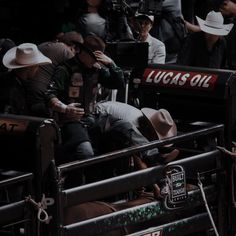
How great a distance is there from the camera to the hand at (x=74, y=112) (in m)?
6.14

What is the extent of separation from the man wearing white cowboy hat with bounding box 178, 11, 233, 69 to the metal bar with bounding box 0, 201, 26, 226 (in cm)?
462

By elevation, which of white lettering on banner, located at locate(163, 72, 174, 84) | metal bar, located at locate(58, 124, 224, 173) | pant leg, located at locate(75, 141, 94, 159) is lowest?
pant leg, located at locate(75, 141, 94, 159)

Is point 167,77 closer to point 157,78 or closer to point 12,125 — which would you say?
point 157,78

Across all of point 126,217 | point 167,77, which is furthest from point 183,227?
point 167,77

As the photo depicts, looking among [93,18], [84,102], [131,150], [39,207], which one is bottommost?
[84,102]

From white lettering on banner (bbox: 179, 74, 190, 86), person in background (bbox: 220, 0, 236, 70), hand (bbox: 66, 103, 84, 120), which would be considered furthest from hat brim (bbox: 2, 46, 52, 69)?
person in background (bbox: 220, 0, 236, 70)

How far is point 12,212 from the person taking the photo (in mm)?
3994

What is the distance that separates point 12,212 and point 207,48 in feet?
15.9

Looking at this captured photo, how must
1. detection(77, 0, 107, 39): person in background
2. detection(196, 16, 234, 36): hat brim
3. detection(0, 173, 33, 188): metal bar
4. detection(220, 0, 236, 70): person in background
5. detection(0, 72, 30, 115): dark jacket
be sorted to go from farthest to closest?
detection(77, 0, 107, 39): person in background, detection(220, 0, 236, 70): person in background, detection(196, 16, 234, 36): hat brim, detection(0, 72, 30, 115): dark jacket, detection(0, 173, 33, 188): metal bar

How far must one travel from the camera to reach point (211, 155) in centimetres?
493

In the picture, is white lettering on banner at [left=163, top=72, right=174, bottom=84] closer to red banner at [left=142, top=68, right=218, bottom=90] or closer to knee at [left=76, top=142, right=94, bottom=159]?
red banner at [left=142, top=68, right=218, bottom=90]

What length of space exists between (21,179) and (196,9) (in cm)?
769

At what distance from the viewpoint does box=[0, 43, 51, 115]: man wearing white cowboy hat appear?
6.39m

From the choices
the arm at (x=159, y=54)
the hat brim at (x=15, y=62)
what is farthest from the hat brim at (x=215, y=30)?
the hat brim at (x=15, y=62)
